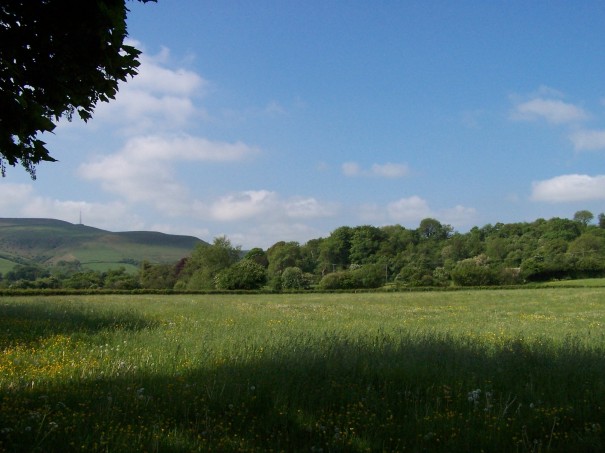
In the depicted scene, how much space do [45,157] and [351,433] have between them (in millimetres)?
5431

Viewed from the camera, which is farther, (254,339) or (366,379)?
(254,339)

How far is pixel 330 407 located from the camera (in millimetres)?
6445

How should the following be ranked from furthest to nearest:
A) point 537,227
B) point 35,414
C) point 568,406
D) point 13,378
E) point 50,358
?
point 537,227 < point 50,358 < point 13,378 < point 568,406 < point 35,414

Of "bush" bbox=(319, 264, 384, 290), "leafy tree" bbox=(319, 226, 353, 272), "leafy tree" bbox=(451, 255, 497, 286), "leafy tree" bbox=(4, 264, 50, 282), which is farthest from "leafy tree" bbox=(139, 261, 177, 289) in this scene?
"leafy tree" bbox=(451, 255, 497, 286)

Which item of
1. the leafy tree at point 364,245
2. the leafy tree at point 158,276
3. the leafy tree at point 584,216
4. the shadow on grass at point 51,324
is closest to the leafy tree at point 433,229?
the leafy tree at point 364,245

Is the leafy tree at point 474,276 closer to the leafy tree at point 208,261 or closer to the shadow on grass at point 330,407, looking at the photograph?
the leafy tree at point 208,261

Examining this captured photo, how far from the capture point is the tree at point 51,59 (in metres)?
5.53

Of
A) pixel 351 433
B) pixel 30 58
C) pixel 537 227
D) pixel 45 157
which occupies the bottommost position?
pixel 351 433

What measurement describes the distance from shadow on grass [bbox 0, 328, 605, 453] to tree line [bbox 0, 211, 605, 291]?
58.6 metres

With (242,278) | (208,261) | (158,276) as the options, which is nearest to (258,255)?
(208,261)

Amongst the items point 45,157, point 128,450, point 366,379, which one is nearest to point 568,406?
point 366,379

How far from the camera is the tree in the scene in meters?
5.53

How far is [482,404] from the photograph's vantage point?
6477 millimetres

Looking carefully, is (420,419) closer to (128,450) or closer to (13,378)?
(128,450)
